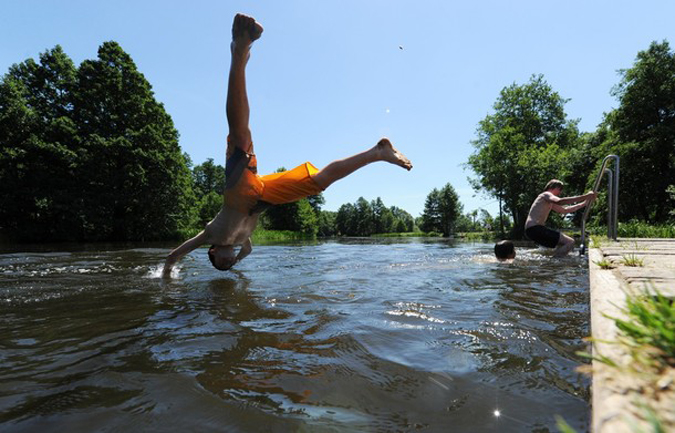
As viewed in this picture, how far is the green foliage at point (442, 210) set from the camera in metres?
76.4

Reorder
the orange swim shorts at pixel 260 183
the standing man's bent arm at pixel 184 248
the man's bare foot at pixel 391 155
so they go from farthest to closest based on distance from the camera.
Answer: the standing man's bent arm at pixel 184 248 < the orange swim shorts at pixel 260 183 < the man's bare foot at pixel 391 155

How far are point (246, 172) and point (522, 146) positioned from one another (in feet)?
112

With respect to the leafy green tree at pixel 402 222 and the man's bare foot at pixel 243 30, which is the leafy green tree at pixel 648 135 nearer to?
the man's bare foot at pixel 243 30

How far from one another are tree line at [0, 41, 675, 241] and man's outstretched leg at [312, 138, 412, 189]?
71.3 feet

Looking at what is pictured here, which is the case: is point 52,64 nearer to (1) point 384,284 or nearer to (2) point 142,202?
(2) point 142,202

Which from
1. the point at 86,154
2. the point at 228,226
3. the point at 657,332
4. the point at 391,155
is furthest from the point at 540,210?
the point at 86,154

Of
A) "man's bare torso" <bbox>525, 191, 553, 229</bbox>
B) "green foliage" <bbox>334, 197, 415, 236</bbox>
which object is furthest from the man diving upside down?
"green foliage" <bbox>334, 197, 415, 236</bbox>

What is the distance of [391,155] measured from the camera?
4.16 meters

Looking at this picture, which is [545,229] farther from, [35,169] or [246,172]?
[35,169]

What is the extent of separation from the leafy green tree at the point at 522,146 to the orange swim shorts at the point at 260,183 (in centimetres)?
2966

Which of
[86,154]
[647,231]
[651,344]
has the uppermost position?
[86,154]

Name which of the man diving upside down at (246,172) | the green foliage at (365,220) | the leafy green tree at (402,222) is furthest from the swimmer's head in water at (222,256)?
the leafy green tree at (402,222)

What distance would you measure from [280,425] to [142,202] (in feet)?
91.8

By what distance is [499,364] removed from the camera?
6.39ft
